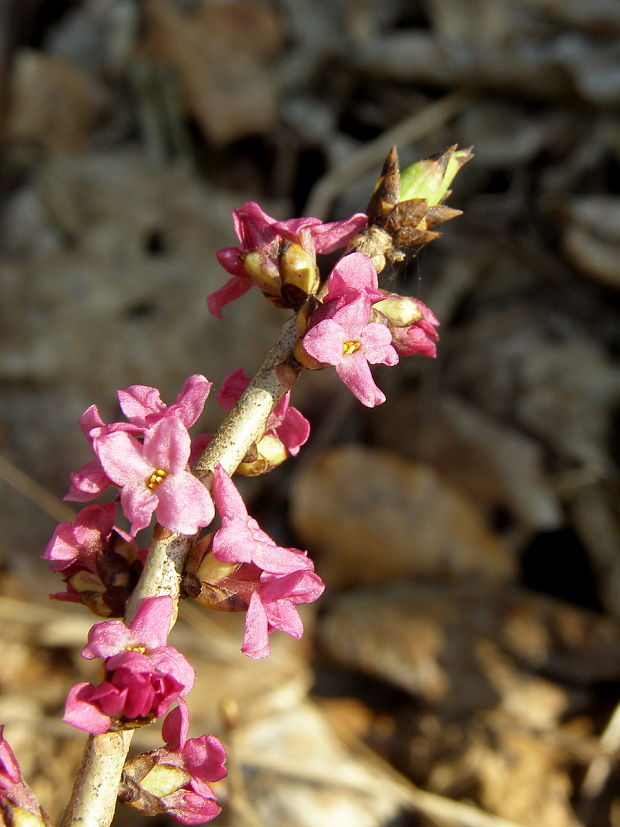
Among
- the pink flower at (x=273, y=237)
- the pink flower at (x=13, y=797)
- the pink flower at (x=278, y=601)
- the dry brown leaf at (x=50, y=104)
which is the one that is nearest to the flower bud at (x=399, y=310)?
→ the pink flower at (x=273, y=237)

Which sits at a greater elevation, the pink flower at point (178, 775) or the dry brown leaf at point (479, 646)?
the pink flower at point (178, 775)

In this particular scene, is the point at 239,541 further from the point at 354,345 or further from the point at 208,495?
the point at 354,345

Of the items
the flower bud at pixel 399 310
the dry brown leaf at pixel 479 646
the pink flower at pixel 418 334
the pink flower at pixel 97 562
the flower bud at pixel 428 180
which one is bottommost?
the dry brown leaf at pixel 479 646

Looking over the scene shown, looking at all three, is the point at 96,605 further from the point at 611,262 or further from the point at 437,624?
the point at 611,262

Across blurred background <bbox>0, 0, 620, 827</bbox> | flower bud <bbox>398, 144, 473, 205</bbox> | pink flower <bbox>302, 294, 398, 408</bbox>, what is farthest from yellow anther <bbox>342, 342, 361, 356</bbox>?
blurred background <bbox>0, 0, 620, 827</bbox>

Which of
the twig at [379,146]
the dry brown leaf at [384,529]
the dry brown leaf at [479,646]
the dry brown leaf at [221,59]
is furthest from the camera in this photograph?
the dry brown leaf at [221,59]

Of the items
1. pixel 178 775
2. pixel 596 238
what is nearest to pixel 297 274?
pixel 178 775

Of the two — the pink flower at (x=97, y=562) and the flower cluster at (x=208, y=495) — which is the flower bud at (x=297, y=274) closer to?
the flower cluster at (x=208, y=495)

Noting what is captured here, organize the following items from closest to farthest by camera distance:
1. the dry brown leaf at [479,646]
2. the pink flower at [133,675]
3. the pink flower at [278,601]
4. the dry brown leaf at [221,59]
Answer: the pink flower at [133,675] → the pink flower at [278,601] → the dry brown leaf at [479,646] → the dry brown leaf at [221,59]
